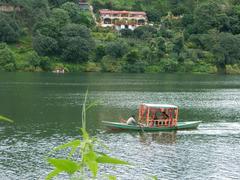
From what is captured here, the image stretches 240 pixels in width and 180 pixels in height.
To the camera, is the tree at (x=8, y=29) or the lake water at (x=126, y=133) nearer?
the lake water at (x=126, y=133)

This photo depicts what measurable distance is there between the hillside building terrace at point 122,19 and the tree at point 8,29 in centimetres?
2646

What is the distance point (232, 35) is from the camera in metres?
118

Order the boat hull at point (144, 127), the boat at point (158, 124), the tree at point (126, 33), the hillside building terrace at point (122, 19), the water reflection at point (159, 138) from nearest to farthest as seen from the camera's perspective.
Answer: the water reflection at point (159, 138)
the boat hull at point (144, 127)
the boat at point (158, 124)
the tree at point (126, 33)
the hillside building terrace at point (122, 19)

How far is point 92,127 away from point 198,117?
46.0 feet

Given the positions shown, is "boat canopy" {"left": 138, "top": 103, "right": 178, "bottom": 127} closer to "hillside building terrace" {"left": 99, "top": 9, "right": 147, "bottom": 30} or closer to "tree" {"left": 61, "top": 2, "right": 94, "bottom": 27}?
"tree" {"left": 61, "top": 2, "right": 94, "bottom": 27}

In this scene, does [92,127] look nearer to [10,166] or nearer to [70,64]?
[10,166]

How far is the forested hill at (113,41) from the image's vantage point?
Answer: 10638 cm

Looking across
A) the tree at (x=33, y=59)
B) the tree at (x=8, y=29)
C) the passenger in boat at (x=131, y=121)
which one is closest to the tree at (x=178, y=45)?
the tree at (x=33, y=59)

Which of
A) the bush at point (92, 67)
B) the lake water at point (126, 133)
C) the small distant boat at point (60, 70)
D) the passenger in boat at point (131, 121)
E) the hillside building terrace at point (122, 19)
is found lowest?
the lake water at point (126, 133)

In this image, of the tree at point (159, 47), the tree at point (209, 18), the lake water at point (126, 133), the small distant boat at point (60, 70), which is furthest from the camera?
the tree at point (209, 18)

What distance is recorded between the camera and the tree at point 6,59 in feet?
335

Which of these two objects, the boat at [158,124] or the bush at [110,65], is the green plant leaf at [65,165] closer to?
the boat at [158,124]

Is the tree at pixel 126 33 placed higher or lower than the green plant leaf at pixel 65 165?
higher

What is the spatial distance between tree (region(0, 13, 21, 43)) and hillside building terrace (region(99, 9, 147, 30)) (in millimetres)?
26457
